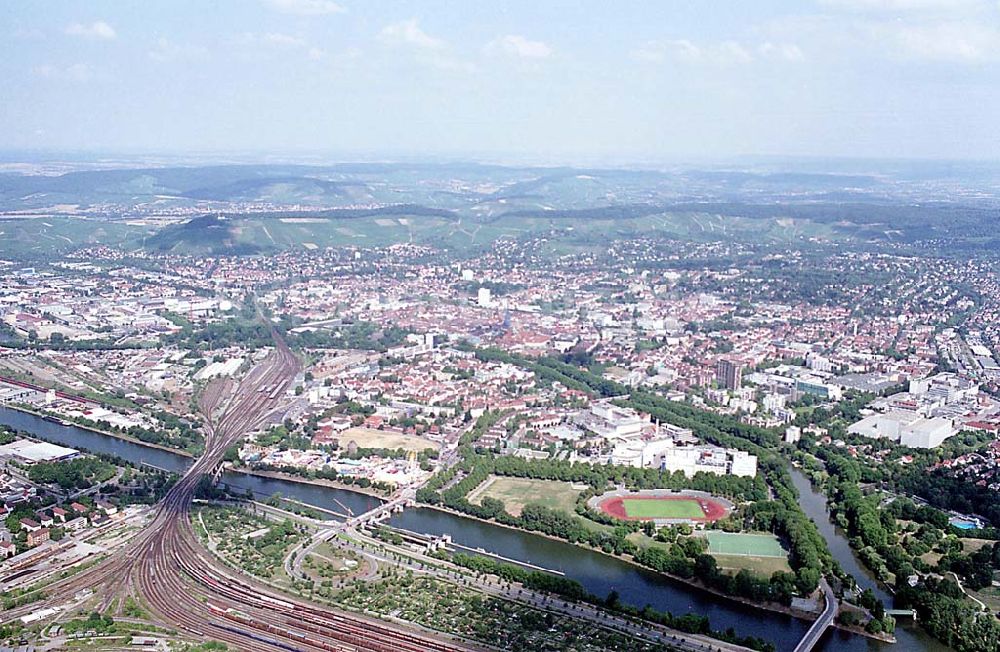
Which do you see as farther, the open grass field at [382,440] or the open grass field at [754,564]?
the open grass field at [382,440]

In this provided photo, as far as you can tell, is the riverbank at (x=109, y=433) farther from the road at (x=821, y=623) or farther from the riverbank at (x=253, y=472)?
the road at (x=821, y=623)

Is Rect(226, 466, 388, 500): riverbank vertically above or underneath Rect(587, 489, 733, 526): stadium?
underneath

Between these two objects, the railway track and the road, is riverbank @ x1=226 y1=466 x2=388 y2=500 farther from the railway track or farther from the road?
the road

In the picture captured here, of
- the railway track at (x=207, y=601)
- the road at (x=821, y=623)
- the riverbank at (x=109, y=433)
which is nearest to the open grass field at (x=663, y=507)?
the road at (x=821, y=623)

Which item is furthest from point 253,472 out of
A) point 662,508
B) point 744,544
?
point 744,544

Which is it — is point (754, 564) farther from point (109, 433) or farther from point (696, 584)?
point (109, 433)

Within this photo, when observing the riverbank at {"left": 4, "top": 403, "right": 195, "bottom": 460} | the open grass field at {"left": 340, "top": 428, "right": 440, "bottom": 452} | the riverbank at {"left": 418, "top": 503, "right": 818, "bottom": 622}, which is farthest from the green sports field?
the riverbank at {"left": 4, "top": 403, "right": 195, "bottom": 460}
